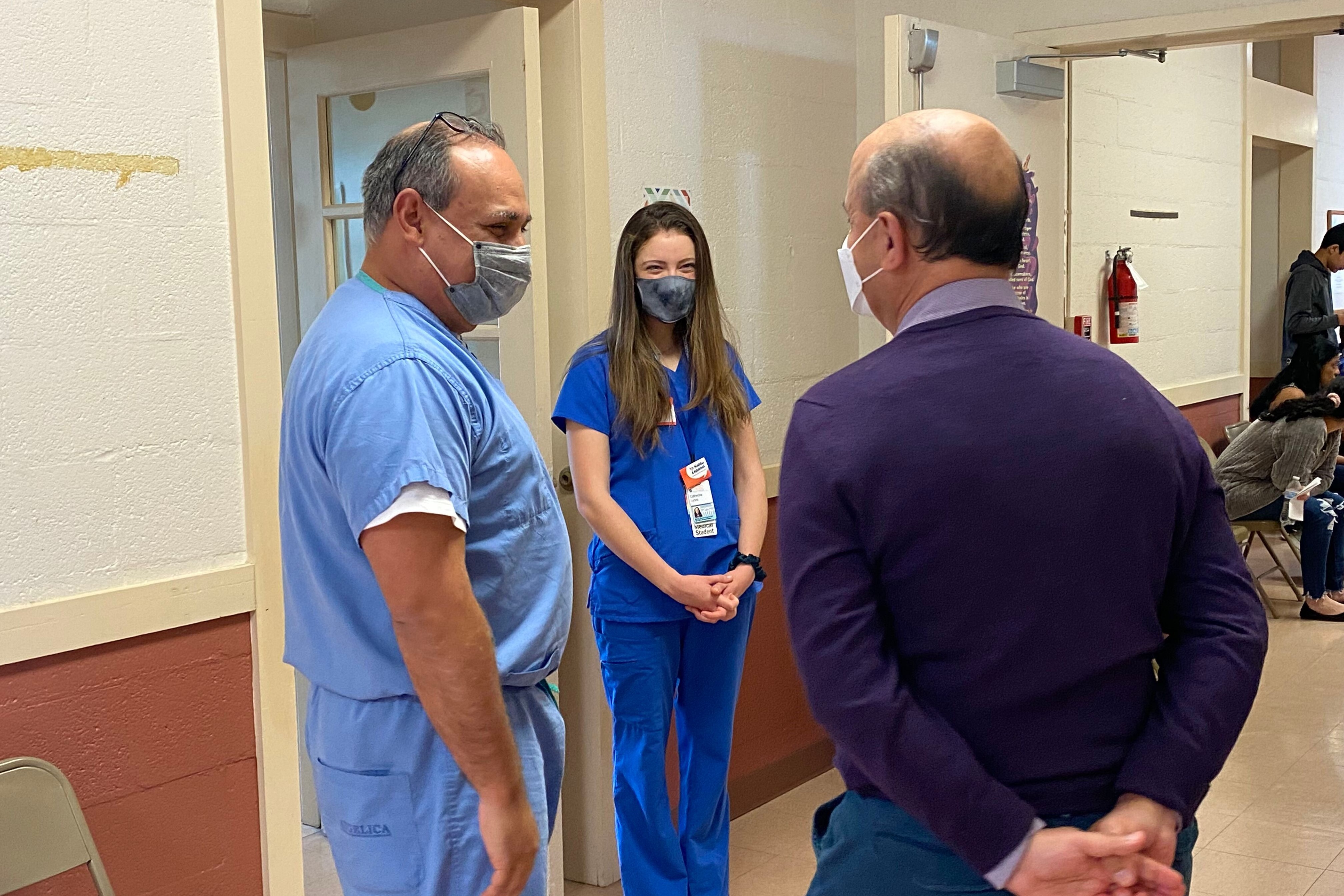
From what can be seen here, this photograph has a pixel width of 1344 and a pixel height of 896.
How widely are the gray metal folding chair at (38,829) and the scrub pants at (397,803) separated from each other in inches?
22.2

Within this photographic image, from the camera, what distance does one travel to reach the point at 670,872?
9.21 feet

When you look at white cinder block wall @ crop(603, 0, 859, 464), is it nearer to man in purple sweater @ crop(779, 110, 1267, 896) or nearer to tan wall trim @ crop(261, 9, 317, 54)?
tan wall trim @ crop(261, 9, 317, 54)

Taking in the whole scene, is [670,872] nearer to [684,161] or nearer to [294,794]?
[294,794]

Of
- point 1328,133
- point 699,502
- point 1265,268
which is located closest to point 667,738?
point 699,502

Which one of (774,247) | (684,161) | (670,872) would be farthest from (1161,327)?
(670,872)

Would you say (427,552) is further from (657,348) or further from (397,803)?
(657,348)

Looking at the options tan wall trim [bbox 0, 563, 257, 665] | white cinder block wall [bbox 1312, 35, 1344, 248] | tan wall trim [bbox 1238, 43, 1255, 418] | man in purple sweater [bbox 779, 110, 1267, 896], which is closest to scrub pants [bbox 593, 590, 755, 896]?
tan wall trim [bbox 0, 563, 257, 665]

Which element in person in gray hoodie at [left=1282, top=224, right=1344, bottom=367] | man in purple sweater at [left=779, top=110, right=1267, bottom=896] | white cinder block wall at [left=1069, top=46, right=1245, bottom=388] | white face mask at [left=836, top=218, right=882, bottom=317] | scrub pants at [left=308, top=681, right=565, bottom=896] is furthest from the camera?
person in gray hoodie at [left=1282, top=224, right=1344, bottom=367]

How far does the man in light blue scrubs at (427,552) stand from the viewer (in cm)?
153

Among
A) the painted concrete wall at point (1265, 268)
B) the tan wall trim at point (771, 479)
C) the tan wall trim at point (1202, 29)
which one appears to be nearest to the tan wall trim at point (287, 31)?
the tan wall trim at point (771, 479)

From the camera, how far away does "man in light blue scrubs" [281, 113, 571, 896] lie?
5.01ft

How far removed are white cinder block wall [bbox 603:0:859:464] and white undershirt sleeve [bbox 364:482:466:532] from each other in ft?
5.96

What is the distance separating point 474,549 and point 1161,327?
5.35 m

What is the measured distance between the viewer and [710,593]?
9.00 feet
